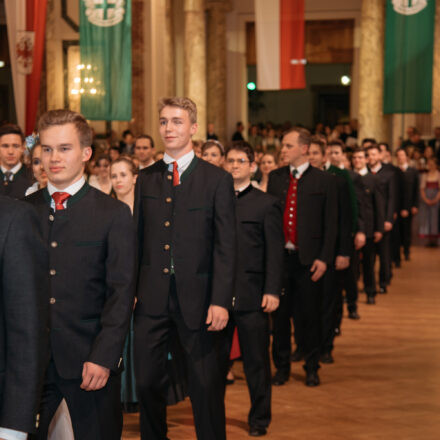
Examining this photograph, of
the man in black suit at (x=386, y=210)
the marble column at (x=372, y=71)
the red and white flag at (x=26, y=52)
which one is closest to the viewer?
the red and white flag at (x=26, y=52)

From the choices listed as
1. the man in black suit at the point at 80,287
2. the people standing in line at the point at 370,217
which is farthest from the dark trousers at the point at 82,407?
the people standing in line at the point at 370,217

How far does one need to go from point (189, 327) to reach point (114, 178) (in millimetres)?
2211

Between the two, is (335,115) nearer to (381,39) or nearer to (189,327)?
(381,39)

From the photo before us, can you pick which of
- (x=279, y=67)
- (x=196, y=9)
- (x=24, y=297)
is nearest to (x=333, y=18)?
(x=196, y=9)

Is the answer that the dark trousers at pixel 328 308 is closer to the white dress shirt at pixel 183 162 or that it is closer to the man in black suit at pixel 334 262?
the man in black suit at pixel 334 262

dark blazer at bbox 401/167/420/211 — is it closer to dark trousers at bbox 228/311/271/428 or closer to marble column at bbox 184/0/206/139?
marble column at bbox 184/0/206/139

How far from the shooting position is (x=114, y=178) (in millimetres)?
6047

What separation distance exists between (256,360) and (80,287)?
227cm

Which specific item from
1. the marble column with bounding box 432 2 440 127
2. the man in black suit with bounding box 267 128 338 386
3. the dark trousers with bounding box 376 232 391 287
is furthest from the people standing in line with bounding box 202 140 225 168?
the marble column with bounding box 432 2 440 127

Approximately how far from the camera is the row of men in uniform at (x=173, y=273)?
129 inches

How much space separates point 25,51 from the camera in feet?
33.3

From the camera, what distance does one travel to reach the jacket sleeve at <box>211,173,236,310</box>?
4.06 m

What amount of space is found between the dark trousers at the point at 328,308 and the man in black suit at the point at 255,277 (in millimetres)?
1594

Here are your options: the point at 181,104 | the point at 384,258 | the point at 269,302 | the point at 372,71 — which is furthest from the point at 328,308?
the point at 372,71
